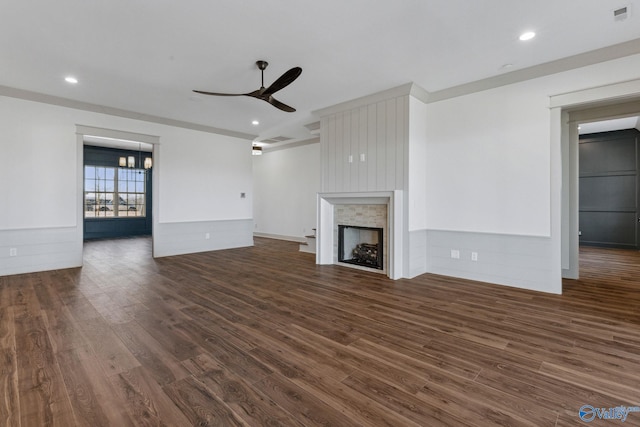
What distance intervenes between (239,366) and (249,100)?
171 inches

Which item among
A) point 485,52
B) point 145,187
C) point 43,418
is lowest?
point 43,418

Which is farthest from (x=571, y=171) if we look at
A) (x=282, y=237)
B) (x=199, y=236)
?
(x=199, y=236)

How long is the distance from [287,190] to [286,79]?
5635 millimetres

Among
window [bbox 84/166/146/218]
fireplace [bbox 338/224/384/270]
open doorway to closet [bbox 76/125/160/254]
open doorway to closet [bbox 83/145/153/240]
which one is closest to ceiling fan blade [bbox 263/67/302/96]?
fireplace [bbox 338/224/384/270]

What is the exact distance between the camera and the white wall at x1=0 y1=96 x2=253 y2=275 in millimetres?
4684

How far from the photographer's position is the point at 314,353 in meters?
2.25

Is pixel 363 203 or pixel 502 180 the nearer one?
pixel 502 180

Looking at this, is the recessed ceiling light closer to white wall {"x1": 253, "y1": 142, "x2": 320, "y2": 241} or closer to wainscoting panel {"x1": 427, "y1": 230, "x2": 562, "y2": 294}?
wainscoting panel {"x1": 427, "y1": 230, "x2": 562, "y2": 294}

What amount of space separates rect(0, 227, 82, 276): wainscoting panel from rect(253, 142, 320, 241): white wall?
4.93 m

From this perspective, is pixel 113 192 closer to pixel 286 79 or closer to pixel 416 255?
pixel 286 79

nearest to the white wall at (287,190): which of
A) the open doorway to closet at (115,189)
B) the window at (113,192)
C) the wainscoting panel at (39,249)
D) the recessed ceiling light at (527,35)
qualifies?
the open doorway to closet at (115,189)

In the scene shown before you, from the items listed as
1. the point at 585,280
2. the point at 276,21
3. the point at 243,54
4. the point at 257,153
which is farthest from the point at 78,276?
the point at 585,280

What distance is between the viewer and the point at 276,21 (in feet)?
9.60

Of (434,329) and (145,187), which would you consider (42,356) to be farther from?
(145,187)
